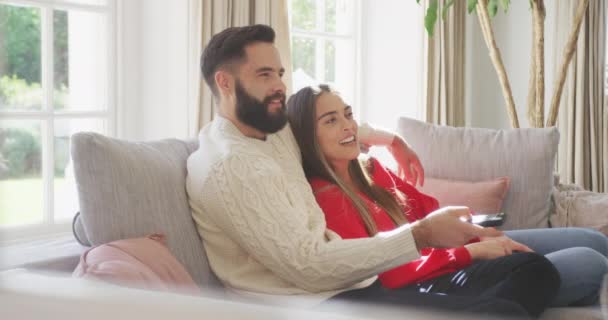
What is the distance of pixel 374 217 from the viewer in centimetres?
148

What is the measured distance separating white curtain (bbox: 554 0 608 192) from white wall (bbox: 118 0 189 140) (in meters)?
1.89

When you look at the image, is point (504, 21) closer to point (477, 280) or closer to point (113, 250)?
point (477, 280)

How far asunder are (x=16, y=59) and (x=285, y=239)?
1028 mm

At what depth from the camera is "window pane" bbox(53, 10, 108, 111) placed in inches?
91.5

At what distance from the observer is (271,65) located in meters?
1.42

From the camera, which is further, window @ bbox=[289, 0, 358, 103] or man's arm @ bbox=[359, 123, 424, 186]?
window @ bbox=[289, 0, 358, 103]

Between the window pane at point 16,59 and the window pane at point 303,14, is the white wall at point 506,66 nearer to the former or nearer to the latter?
the window pane at point 303,14

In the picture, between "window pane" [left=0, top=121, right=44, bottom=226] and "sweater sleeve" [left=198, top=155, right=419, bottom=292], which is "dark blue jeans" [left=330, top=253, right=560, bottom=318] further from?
"window pane" [left=0, top=121, right=44, bottom=226]

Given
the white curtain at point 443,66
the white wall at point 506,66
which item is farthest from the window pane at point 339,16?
the white wall at point 506,66

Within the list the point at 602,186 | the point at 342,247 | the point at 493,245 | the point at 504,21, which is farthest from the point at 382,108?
the point at 342,247

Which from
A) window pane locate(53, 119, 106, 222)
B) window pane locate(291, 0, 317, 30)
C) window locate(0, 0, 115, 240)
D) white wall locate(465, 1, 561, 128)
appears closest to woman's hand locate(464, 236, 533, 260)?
window locate(0, 0, 115, 240)

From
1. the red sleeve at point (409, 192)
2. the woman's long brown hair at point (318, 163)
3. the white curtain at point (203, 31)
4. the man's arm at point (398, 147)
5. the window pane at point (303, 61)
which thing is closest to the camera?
the woman's long brown hair at point (318, 163)

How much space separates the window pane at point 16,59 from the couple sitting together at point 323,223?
2.74 feet

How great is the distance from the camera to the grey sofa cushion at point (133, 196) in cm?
118
